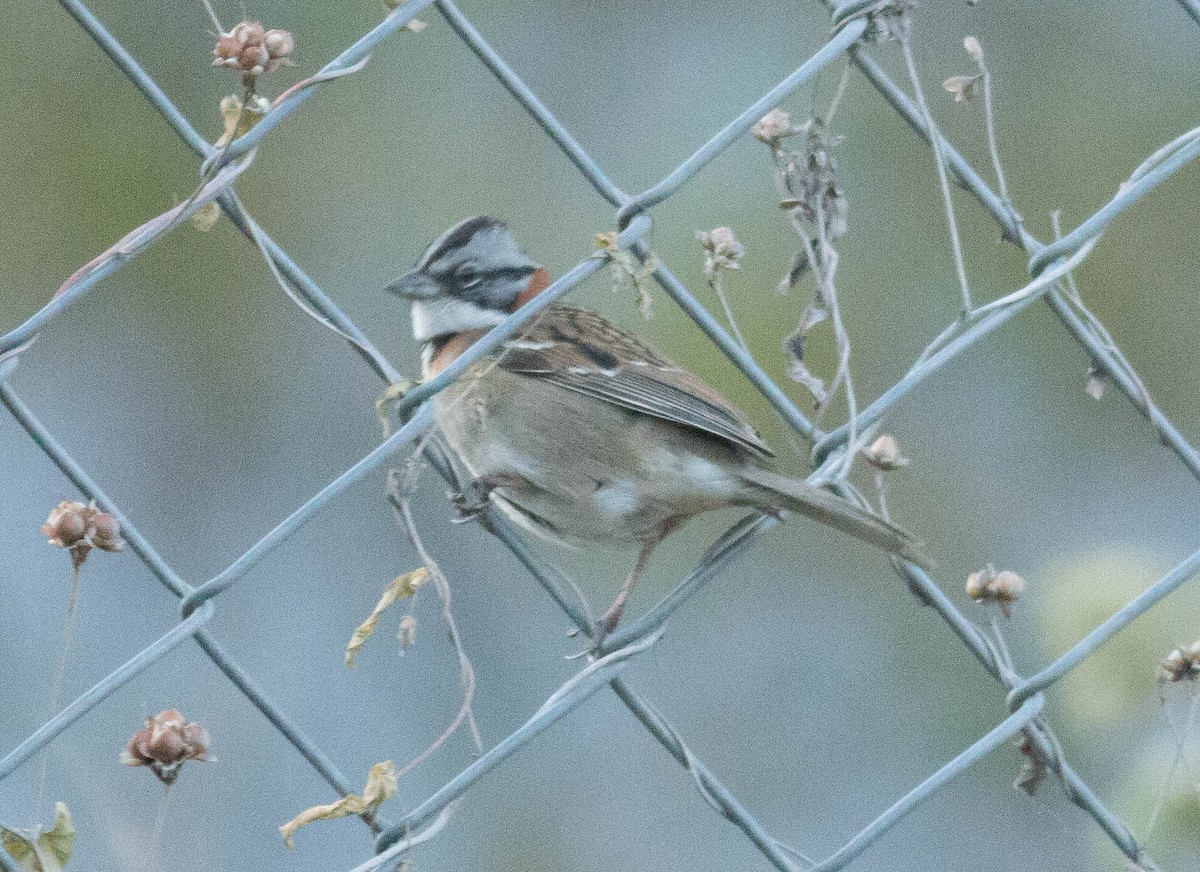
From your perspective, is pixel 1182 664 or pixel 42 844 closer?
pixel 42 844

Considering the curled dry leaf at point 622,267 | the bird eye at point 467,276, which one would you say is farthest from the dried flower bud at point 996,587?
the bird eye at point 467,276

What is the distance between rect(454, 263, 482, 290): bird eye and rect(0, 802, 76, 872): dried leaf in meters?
1.42

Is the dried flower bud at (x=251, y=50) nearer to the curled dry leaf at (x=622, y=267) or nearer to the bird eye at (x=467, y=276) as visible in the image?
the curled dry leaf at (x=622, y=267)

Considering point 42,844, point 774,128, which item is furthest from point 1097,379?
point 42,844

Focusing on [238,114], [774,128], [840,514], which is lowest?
[840,514]

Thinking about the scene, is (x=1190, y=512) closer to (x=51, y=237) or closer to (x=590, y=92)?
(x=590, y=92)

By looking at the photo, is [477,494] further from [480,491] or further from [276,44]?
[276,44]

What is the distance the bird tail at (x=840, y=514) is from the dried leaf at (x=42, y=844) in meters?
0.92

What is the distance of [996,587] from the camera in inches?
82.9

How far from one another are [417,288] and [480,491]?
1.79ft

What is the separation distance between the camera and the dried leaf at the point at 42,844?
5.74 ft

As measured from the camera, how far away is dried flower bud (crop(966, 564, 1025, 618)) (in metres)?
2.10

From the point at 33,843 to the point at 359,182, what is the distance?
7.81 feet

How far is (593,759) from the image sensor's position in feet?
14.7
